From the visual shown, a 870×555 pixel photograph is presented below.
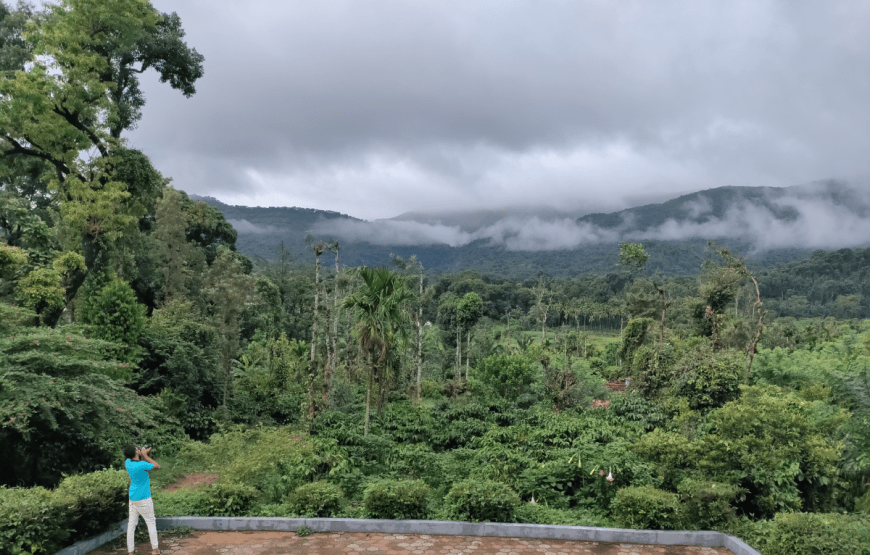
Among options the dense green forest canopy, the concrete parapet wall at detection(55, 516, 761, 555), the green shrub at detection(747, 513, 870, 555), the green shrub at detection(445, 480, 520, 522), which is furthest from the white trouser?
the green shrub at detection(747, 513, 870, 555)

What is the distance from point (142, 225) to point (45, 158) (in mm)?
12702

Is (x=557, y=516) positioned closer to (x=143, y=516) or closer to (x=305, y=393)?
(x=143, y=516)

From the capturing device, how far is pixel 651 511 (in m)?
6.86

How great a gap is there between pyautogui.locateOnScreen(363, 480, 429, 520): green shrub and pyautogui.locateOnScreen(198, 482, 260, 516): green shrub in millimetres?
1815

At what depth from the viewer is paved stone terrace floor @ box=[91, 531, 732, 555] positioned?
6.15 meters

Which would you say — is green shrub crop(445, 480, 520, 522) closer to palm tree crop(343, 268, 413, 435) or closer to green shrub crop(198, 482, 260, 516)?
green shrub crop(198, 482, 260, 516)

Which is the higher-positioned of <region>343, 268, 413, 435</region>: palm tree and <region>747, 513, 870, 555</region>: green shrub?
<region>343, 268, 413, 435</region>: palm tree

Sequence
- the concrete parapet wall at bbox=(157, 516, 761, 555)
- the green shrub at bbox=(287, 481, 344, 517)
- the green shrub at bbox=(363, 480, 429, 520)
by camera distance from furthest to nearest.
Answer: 1. the green shrub at bbox=(287, 481, 344, 517)
2. the green shrub at bbox=(363, 480, 429, 520)
3. the concrete parapet wall at bbox=(157, 516, 761, 555)

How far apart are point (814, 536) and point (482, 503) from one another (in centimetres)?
392

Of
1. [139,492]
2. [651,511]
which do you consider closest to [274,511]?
[139,492]

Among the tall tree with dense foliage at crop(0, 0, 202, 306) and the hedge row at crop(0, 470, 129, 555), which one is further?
the tall tree with dense foliage at crop(0, 0, 202, 306)

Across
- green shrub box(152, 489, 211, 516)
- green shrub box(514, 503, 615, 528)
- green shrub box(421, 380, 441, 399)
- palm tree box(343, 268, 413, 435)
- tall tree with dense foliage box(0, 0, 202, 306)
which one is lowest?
green shrub box(421, 380, 441, 399)

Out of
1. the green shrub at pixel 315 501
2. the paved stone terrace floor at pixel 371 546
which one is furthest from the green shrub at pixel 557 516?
the green shrub at pixel 315 501

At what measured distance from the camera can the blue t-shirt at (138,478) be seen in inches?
221
